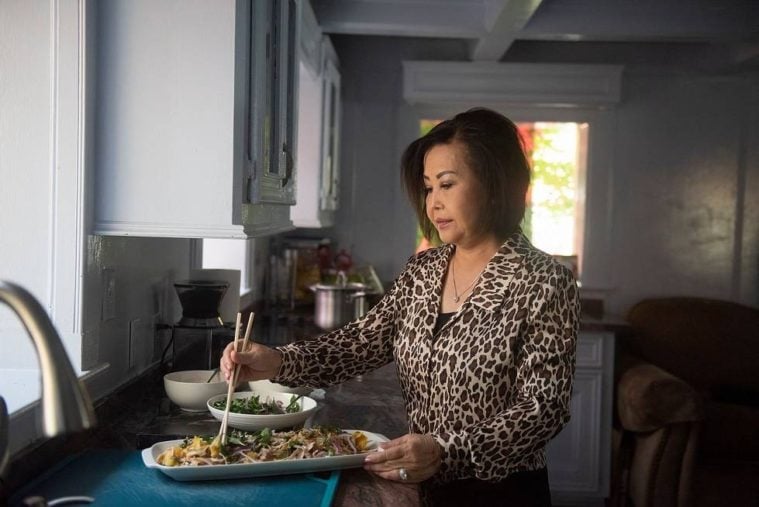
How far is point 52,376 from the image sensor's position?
851 mm

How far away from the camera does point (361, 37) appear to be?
181 inches

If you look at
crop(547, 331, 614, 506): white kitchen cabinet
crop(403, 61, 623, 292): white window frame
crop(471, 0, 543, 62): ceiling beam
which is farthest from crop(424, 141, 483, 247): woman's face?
crop(403, 61, 623, 292): white window frame

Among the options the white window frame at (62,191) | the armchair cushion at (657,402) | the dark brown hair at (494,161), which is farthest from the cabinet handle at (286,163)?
the armchair cushion at (657,402)

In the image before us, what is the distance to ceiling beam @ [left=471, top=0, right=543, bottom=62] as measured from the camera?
324cm

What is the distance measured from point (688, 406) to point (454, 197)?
206 centimetres

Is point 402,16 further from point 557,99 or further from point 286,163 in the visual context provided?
point 286,163

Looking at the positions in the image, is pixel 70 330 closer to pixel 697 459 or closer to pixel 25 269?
pixel 25 269

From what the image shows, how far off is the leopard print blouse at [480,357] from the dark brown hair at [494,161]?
63mm

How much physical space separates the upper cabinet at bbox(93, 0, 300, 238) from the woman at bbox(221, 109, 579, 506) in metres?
0.34

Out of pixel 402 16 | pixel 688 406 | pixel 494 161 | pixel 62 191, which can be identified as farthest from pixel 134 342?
pixel 688 406

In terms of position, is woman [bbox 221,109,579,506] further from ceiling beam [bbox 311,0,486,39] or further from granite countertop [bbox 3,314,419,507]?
ceiling beam [bbox 311,0,486,39]

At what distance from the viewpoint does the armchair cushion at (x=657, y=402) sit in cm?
343

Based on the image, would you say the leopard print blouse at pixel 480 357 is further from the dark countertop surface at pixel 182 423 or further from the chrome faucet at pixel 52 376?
the chrome faucet at pixel 52 376

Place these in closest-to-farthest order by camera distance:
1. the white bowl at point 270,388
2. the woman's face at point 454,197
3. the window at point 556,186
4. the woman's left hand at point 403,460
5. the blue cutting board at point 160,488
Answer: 1. the blue cutting board at point 160,488
2. the woman's left hand at point 403,460
3. the woman's face at point 454,197
4. the white bowl at point 270,388
5. the window at point 556,186
